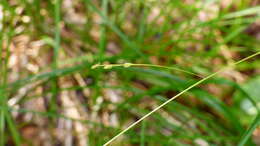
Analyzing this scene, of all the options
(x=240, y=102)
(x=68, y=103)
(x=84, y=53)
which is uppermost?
(x=84, y=53)

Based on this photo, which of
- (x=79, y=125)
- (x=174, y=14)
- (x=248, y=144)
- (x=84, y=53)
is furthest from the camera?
(x=174, y=14)

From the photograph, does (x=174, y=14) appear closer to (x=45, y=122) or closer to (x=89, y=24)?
(x=89, y=24)

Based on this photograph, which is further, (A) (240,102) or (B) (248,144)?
(A) (240,102)

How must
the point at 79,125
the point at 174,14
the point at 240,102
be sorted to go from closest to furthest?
the point at 79,125
the point at 240,102
the point at 174,14

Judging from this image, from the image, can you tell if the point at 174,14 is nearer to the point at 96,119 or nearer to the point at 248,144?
the point at 96,119

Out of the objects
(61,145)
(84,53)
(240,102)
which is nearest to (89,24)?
(84,53)

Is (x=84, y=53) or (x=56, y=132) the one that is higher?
(x=84, y=53)

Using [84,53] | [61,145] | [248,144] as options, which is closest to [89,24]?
[84,53]

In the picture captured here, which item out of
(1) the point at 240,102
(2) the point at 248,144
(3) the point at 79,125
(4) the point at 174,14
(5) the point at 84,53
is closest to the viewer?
(2) the point at 248,144

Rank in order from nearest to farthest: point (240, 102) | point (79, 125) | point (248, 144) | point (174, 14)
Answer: point (248, 144) → point (79, 125) → point (240, 102) → point (174, 14)
